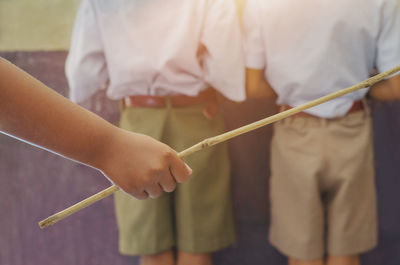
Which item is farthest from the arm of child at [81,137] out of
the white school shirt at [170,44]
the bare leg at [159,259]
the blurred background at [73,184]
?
the blurred background at [73,184]

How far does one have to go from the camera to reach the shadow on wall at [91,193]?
1.21 metres

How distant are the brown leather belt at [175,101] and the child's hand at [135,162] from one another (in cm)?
40

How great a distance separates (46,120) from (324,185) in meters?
0.65

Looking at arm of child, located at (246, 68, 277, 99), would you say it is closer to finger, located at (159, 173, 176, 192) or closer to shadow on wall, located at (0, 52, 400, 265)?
shadow on wall, located at (0, 52, 400, 265)

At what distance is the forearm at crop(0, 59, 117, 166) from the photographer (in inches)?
21.6

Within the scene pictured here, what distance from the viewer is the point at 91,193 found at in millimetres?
1312

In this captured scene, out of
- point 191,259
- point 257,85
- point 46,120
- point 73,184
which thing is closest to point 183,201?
point 191,259

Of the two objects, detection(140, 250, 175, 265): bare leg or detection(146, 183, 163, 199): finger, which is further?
detection(140, 250, 175, 265): bare leg

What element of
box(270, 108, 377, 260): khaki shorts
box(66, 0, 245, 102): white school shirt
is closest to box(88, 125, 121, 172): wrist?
box(66, 0, 245, 102): white school shirt

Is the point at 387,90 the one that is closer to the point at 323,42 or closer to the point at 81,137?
the point at 323,42

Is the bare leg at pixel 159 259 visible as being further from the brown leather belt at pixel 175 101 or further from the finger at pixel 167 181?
the finger at pixel 167 181

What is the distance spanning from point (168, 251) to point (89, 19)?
0.54m

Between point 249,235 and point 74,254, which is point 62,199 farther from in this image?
point 249,235

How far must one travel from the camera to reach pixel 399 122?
117 cm
